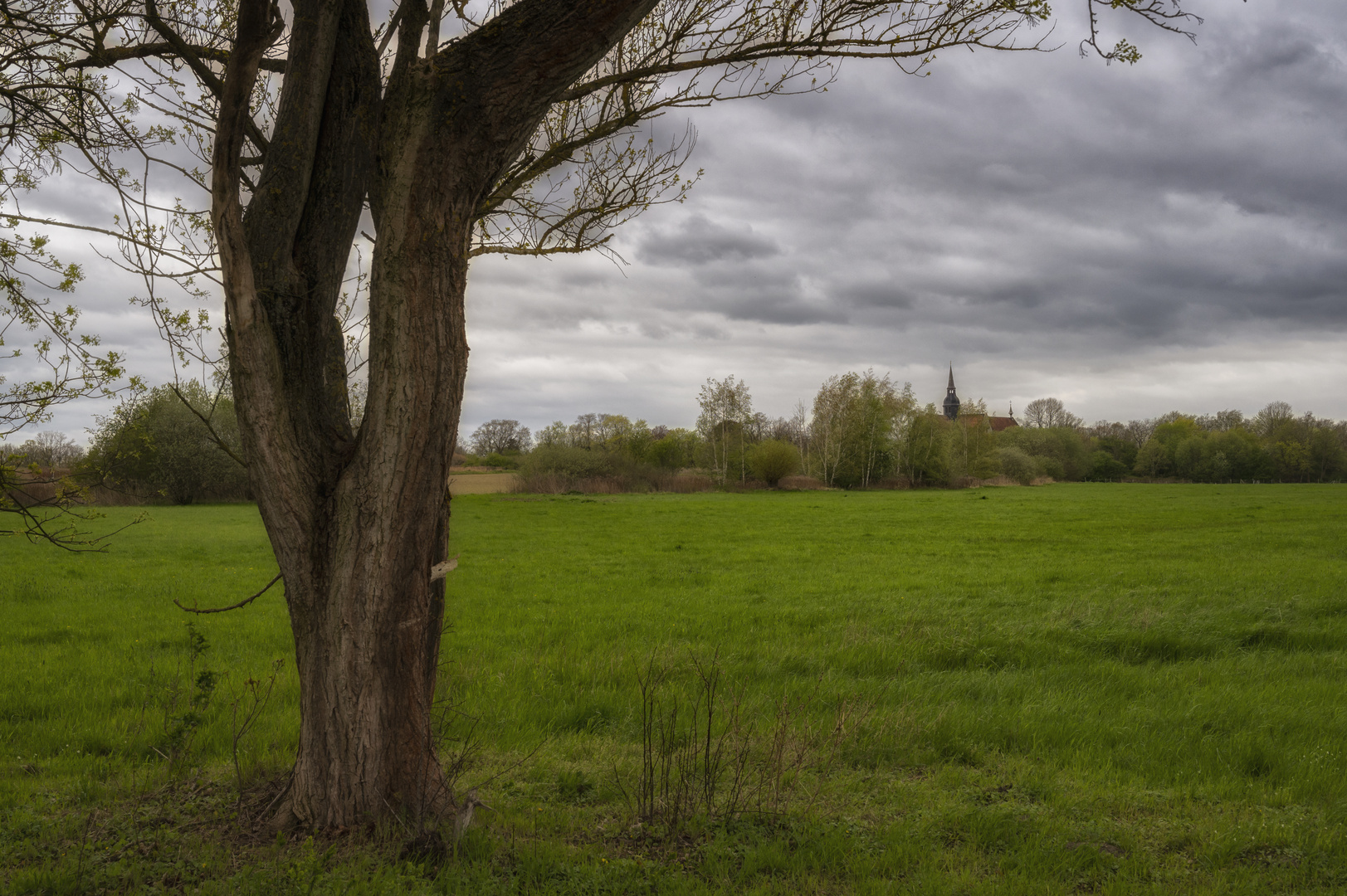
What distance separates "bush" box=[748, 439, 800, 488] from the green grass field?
144ft

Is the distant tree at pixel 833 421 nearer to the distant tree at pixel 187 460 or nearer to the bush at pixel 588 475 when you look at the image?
the bush at pixel 588 475

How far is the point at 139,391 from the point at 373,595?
2.65m

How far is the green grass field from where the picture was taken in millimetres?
4176

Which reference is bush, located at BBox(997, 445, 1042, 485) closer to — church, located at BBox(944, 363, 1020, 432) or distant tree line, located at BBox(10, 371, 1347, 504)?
distant tree line, located at BBox(10, 371, 1347, 504)

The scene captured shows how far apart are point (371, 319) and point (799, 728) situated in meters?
4.99

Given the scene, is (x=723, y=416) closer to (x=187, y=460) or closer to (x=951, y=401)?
(x=187, y=460)

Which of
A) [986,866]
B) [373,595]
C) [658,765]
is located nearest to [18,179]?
[373,595]

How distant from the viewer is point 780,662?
30.2ft

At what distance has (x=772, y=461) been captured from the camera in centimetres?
6141

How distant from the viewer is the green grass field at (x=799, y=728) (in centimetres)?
418

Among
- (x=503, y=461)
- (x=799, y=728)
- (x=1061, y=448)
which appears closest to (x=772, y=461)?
(x=503, y=461)

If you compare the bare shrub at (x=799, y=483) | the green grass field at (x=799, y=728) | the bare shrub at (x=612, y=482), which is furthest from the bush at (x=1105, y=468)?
the green grass field at (x=799, y=728)

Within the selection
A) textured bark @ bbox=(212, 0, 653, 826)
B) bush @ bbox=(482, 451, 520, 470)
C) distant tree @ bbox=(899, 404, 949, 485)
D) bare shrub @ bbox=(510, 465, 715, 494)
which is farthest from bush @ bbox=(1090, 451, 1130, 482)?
textured bark @ bbox=(212, 0, 653, 826)

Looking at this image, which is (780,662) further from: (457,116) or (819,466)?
(819,466)
